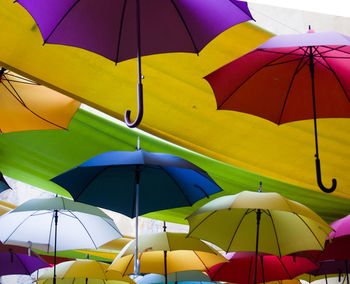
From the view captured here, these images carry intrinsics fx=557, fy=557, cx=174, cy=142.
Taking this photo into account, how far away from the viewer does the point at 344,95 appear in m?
2.88

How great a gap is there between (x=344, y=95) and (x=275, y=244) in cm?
166

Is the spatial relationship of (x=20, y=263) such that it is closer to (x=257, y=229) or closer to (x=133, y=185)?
(x=133, y=185)

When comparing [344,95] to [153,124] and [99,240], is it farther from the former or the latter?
[99,240]

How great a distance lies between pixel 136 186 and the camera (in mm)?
4121

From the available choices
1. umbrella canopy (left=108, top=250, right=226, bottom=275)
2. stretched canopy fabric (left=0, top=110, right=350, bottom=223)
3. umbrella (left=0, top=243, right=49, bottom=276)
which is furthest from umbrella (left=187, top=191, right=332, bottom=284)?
umbrella (left=0, top=243, right=49, bottom=276)

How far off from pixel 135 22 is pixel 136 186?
1848 millimetres

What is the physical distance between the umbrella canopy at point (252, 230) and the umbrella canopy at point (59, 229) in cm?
92

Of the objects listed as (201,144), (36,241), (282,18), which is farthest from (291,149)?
(282,18)

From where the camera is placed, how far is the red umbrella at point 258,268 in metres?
4.86

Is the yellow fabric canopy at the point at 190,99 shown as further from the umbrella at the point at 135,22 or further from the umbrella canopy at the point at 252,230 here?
the umbrella at the point at 135,22

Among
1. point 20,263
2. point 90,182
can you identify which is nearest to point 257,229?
point 90,182

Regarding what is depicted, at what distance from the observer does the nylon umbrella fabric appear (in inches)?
156

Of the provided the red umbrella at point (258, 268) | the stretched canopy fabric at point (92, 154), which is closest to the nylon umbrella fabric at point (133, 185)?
the stretched canopy fabric at point (92, 154)

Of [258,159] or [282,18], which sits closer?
[258,159]
